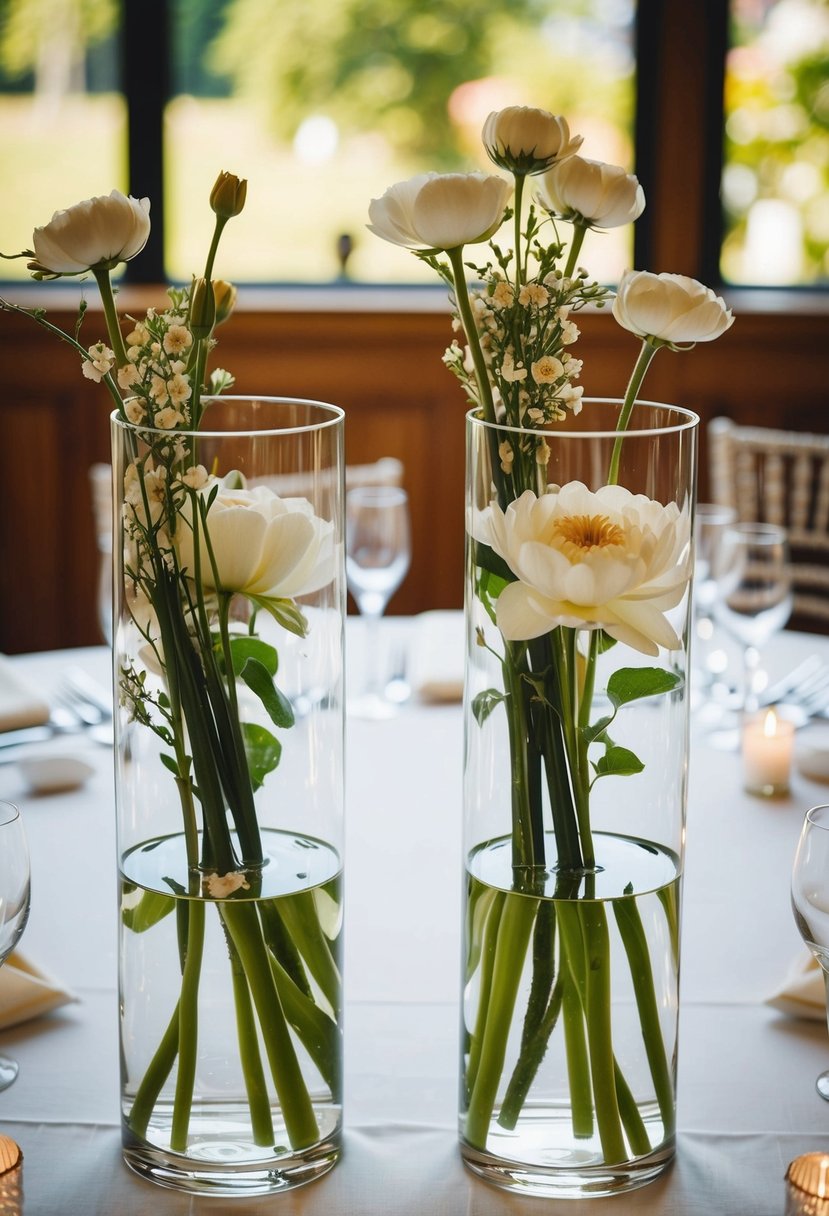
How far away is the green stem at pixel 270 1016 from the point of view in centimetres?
78

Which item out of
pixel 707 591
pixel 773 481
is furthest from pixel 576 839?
pixel 773 481

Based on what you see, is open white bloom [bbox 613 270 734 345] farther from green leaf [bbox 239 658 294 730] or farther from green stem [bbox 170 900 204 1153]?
green stem [bbox 170 900 204 1153]

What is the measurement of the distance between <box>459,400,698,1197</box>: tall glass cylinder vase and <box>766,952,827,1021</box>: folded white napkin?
9.1 inches

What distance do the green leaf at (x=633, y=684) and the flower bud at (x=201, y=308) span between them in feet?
0.94

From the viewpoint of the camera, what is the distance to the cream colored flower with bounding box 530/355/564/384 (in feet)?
2.43

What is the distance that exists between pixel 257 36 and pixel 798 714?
2.70 m

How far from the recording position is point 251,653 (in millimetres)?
799

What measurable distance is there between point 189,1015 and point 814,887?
38cm

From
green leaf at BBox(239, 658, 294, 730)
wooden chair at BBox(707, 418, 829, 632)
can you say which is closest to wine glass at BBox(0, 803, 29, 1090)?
green leaf at BBox(239, 658, 294, 730)

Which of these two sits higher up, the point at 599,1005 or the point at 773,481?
the point at 773,481

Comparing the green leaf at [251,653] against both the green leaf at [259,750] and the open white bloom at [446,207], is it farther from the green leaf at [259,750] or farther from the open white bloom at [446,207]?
the open white bloom at [446,207]

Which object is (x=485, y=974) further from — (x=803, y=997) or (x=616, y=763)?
(x=803, y=997)

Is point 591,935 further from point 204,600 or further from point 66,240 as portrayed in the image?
point 66,240

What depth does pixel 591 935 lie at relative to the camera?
78 centimetres
